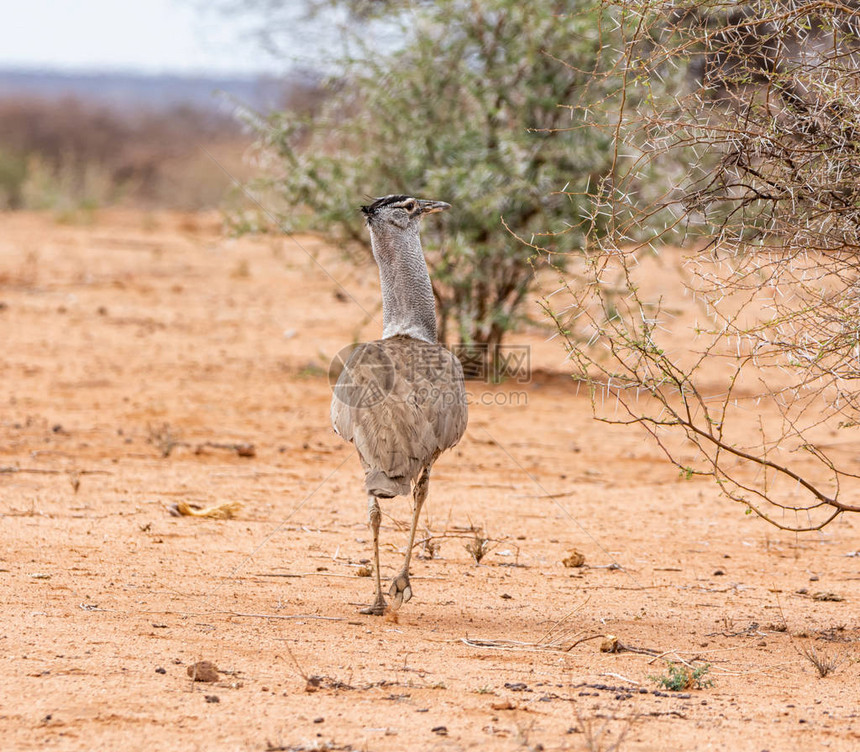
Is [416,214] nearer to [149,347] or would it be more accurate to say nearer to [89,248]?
[149,347]

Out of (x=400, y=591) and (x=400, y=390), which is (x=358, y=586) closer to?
(x=400, y=591)

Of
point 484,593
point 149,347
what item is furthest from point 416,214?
point 149,347

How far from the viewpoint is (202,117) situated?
5478 cm

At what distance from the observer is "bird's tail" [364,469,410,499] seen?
13.5ft

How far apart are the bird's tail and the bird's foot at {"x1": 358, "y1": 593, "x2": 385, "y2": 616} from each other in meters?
0.44

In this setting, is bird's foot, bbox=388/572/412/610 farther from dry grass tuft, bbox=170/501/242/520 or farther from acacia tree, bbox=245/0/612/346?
acacia tree, bbox=245/0/612/346

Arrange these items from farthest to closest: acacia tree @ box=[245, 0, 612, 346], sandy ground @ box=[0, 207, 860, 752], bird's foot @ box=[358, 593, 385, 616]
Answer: acacia tree @ box=[245, 0, 612, 346] → bird's foot @ box=[358, 593, 385, 616] → sandy ground @ box=[0, 207, 860, 752]

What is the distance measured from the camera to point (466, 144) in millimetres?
8930

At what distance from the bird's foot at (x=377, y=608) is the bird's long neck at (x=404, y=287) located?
4.15 ft

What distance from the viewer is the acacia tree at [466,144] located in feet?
28.6

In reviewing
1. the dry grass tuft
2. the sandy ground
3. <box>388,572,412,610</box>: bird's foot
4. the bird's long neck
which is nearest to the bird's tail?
<box>388,572,412,610</box>: bird's foot

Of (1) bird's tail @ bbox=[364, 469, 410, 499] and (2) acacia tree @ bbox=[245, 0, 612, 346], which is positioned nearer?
(1) bird's tail @ bbox=[364, 469, 410, 499]

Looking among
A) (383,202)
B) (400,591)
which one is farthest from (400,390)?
(383,202)

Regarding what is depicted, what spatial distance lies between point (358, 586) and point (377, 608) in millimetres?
450
